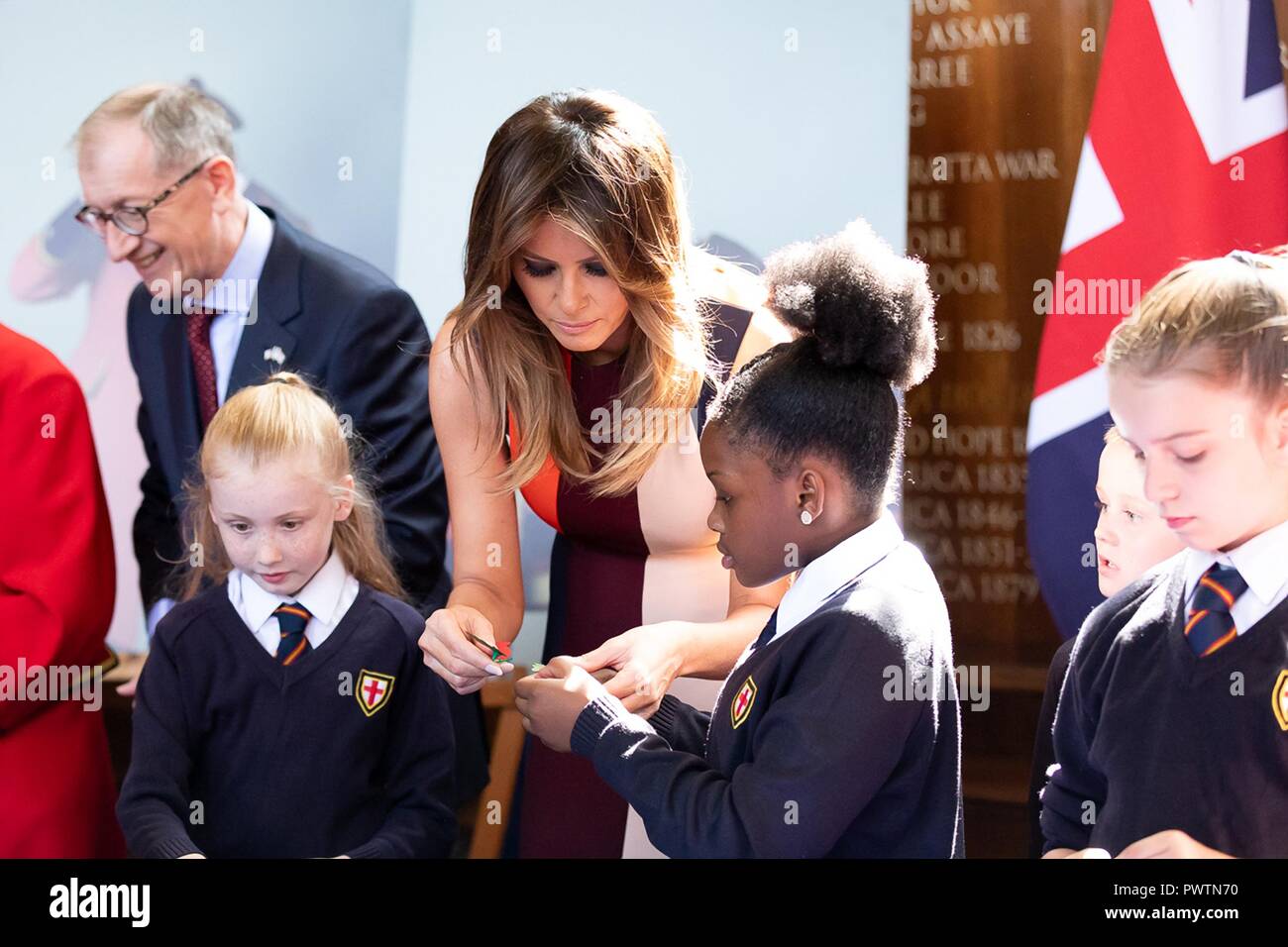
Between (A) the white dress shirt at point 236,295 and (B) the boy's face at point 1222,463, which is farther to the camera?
(A) the white dress shirt at point 236,295

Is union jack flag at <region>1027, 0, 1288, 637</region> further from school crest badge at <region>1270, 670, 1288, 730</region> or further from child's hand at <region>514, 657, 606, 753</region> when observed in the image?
child's hand at <region>514, 657, 606, 753</region>

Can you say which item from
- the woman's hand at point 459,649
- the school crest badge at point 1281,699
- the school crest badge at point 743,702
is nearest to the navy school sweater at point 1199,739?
the school crest badge at point 1281,699

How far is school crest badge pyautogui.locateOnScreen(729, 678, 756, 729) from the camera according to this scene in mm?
2068

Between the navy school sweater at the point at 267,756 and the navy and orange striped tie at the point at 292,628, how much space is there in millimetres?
20

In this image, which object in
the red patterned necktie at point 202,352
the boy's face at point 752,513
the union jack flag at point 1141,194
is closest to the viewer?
the boy's face at point 752,513

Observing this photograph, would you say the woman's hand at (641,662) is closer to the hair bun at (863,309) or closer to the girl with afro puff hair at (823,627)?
the girl with afro puff hair at (823,627)

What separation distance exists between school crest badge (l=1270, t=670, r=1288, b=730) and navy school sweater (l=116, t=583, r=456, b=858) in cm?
141

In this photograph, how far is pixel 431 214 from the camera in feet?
9.01

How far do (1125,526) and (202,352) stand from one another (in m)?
1.77

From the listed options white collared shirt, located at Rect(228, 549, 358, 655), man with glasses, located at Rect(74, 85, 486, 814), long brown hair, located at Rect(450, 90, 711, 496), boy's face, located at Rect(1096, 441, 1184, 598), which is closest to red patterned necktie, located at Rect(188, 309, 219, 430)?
man with glasses, located at Rect(74, 85, 486, 814)

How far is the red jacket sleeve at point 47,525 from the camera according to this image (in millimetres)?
2613

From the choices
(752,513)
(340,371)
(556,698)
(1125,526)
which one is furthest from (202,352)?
(1125,526)
